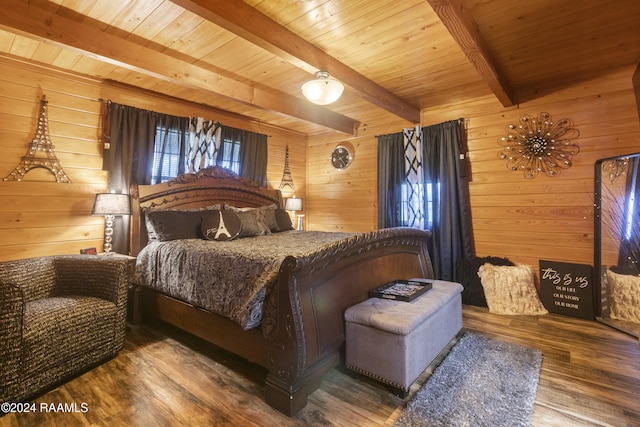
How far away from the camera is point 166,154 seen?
3699 mm

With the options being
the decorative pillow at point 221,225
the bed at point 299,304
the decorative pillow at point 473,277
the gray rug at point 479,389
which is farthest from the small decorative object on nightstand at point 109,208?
the decorative pillow at point 473,277

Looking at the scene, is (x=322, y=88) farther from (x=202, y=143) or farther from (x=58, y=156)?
(x=58, y=156)

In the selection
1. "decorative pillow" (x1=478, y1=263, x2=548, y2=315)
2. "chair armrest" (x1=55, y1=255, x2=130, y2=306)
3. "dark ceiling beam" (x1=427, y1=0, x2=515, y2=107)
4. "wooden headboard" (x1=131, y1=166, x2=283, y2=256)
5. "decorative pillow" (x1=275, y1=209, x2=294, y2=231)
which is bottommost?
"decorative pillow" (x1=478, y1=263, x2=548, y2=315)

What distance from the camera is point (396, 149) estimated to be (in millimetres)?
4430

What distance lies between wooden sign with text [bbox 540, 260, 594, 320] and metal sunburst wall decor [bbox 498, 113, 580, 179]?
103cm

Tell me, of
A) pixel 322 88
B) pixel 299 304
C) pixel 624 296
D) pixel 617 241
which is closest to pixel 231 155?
pixel 322 88

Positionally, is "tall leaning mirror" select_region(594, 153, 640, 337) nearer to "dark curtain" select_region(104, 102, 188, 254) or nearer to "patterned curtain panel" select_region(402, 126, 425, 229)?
"patterned curtain panel" select_region(402, 126, 425, 229)

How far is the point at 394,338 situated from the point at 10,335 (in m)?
2.08

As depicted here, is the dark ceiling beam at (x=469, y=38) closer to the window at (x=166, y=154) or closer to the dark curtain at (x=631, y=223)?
the dark curtain at (x=631, y=223)

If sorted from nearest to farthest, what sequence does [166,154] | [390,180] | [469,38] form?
[469,38], [166,154], [390,180]

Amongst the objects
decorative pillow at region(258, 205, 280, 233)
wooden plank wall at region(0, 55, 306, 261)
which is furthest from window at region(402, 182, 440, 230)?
wooden plank wall at region(0, 55, 306, 261)

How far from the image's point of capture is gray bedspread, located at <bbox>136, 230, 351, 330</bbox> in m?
1.85

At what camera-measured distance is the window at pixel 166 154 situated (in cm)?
359

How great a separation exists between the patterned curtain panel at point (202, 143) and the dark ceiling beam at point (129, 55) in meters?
0.93
